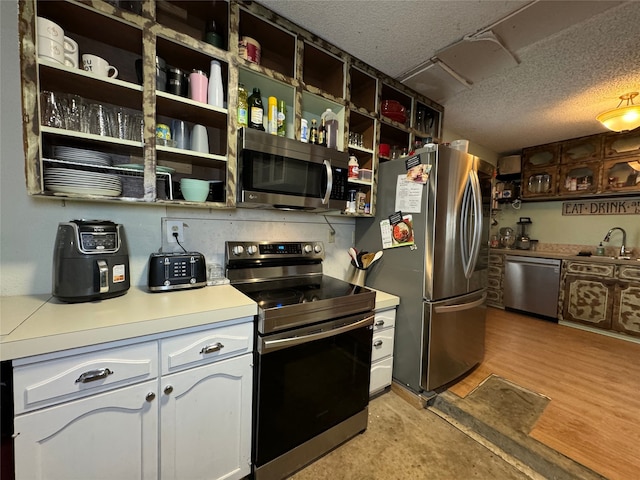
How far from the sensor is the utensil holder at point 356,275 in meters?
2.13

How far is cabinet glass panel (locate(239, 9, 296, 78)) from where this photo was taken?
1.43 m

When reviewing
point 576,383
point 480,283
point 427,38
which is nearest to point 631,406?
point 576,383

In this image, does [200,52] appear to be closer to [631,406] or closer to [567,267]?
[631,406]

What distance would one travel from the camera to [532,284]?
11.5 ft

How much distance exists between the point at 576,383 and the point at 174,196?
127 inches

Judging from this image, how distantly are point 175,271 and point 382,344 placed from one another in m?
1.38

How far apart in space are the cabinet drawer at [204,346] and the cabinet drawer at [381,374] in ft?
3.31

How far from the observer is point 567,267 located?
3230mm

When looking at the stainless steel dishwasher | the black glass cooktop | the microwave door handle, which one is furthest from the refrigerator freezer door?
the stainless steel dishwasher

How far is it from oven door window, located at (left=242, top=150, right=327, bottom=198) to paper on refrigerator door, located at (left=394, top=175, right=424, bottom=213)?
1.96 ft

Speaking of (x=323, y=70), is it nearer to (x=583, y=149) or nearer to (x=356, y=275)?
(x=356, y=275)

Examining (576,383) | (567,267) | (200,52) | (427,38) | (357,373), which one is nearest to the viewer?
(200,52)

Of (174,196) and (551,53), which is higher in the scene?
(551,53)

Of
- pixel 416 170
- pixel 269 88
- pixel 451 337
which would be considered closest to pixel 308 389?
pixel 451 337
